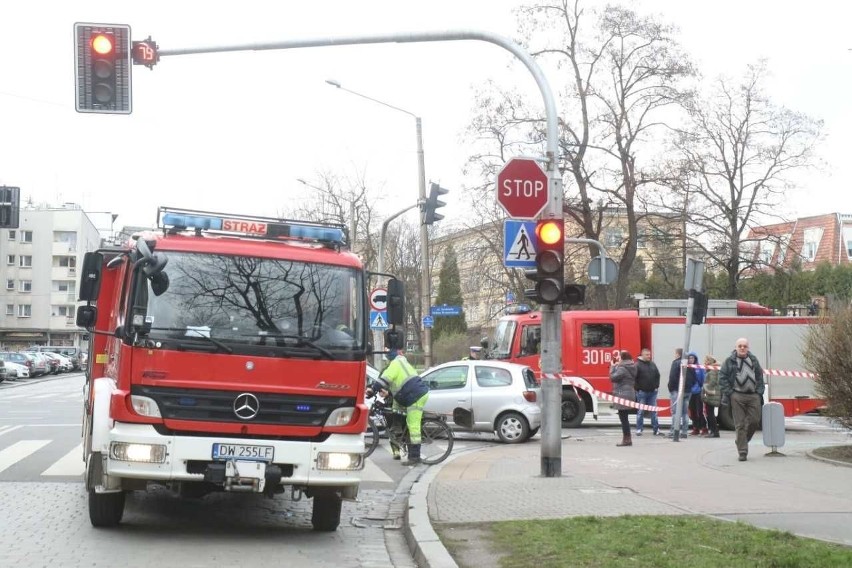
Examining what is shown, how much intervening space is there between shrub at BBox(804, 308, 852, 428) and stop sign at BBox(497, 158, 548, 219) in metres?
5.44

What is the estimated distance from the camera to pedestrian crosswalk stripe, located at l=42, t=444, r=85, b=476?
13391 millimetres

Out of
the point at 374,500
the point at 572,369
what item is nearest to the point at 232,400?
the point at 374,500

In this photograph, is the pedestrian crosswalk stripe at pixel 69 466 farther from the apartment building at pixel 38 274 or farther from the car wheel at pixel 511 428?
the apartment building at pixel 38 274

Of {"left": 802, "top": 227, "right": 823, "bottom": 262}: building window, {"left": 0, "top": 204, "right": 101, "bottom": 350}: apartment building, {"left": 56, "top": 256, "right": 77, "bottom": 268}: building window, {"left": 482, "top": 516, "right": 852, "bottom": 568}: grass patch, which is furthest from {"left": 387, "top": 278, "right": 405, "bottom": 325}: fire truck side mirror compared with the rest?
{"left": 56, "top": 256, "right": 77, "bottom": 268}: building window

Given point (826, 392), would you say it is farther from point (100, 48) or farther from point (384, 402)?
point (100, 48)

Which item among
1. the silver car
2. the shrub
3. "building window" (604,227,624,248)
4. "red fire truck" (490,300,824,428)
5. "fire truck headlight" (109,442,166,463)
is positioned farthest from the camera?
"building window" (604,227,624,248)

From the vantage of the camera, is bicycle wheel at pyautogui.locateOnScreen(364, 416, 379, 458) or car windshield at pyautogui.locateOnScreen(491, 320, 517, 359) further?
car windshield at pyautogui.locateOnScreen(491, 320, 517, 359)

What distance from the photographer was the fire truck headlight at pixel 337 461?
8969 mm

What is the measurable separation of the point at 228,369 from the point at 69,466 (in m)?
6.35

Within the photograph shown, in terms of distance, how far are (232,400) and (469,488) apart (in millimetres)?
3829

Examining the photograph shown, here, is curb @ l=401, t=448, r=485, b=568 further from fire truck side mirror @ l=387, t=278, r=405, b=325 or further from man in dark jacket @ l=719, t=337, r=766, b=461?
man in dark jacket @ l=719, t=337, r=766, b=461

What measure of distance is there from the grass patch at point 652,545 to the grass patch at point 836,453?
21.5ft

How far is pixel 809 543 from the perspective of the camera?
25.5ft

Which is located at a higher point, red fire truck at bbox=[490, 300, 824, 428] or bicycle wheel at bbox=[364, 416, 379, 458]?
red fire truck at bbox=[490, 300, 824, 428]
